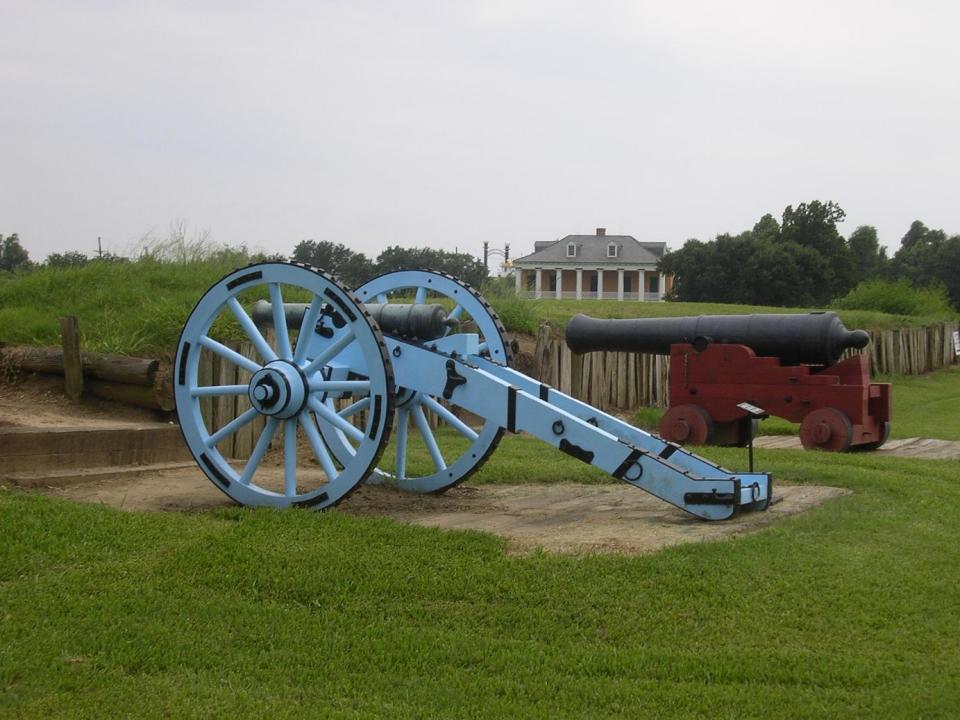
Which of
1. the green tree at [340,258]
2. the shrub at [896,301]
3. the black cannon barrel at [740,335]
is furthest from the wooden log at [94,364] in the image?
the shrub at [896,301]

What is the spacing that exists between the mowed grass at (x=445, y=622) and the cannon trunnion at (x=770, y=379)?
476cm

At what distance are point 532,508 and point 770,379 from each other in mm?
4755

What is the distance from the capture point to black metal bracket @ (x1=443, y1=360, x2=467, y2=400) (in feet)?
22.4

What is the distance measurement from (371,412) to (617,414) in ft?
30.3

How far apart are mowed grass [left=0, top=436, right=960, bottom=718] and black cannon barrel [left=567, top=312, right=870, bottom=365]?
16.3 ft

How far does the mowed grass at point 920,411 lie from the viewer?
13828 millimetres

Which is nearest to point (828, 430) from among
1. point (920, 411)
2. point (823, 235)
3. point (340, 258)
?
point (920, 411)

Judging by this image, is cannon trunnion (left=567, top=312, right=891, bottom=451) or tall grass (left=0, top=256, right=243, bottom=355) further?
cannon trunnion (left=567, top=312, right=891, bottom=451)

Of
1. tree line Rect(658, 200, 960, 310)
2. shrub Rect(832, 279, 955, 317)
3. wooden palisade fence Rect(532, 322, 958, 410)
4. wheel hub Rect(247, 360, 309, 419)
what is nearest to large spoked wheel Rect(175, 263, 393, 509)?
wheel hub Rect(247, 360, 309, 419)

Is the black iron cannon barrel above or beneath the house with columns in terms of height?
beneath

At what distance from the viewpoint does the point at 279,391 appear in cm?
665

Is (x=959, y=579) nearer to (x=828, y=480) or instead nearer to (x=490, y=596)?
(x=490, y=596)

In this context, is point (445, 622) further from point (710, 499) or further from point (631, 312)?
point (631, 312)

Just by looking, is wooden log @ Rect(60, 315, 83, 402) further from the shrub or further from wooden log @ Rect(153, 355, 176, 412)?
the shrub
